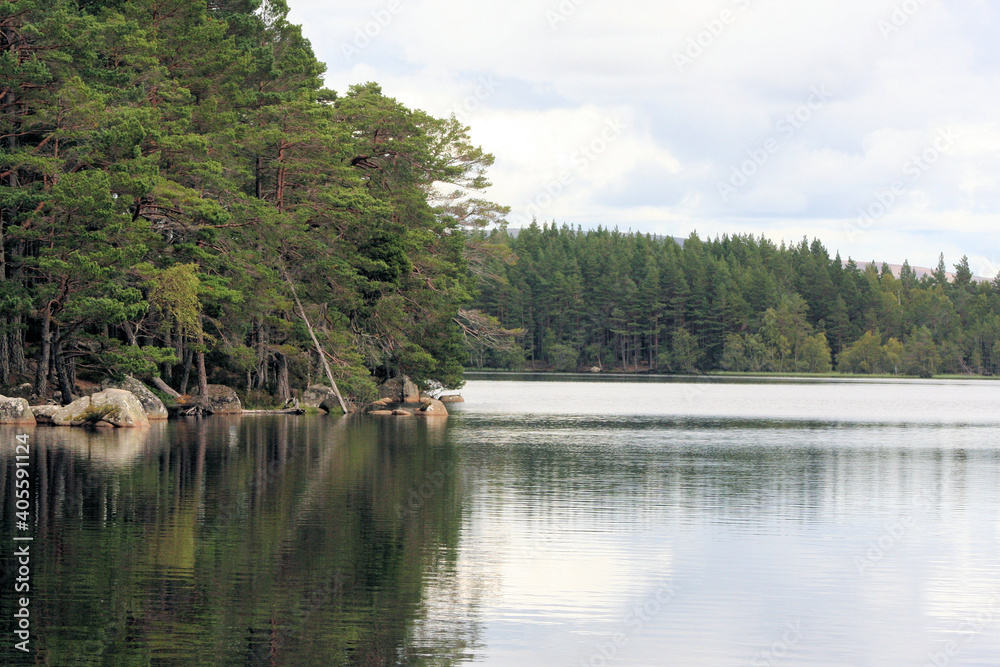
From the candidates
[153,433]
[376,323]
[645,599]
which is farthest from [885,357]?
[645,599]

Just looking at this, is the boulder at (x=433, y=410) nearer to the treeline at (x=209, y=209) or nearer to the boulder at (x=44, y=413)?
the treeline at (x=209, y=209)

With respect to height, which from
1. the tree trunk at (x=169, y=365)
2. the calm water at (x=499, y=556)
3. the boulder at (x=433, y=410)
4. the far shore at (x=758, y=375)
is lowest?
the calm water at (x=499, y=556)

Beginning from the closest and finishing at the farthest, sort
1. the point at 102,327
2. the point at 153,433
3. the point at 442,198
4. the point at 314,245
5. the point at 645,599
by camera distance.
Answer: the point at 645,599, the point at 153,433, the point at 102,327, the point at 314,245, the point at 442,198

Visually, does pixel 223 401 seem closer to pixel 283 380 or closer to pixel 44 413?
pixel 283 380

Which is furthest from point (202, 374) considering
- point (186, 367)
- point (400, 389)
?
point (400, 389)

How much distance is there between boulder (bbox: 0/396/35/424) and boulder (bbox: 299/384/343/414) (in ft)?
50.7

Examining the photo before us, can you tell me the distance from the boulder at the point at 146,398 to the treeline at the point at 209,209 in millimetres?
1336

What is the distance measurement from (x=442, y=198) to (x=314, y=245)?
1795 cm

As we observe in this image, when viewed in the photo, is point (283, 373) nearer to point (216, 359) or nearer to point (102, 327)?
point (216, 359)

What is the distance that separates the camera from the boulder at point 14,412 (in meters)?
38.2

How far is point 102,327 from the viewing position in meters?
45.0

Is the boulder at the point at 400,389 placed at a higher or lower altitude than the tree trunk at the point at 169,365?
lower

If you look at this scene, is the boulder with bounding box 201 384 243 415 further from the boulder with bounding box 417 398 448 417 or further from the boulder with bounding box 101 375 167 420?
the boulder with bounding box 417 398 448 417

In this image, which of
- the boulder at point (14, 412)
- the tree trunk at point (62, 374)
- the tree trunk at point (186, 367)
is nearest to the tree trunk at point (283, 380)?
the tree trunk at point (186, 367)
